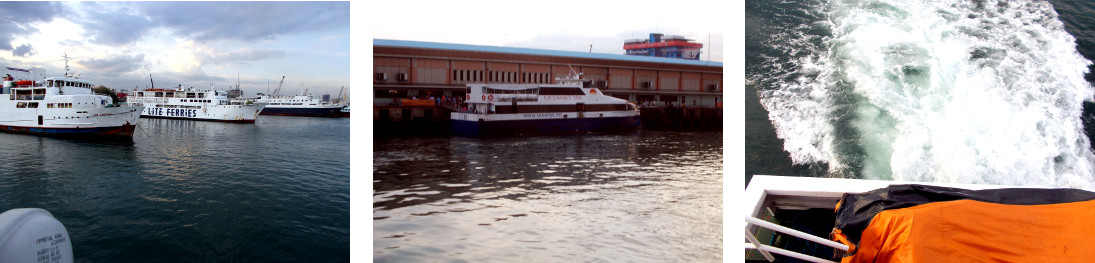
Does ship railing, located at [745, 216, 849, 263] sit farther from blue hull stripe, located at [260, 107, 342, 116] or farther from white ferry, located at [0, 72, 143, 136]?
blue hull stripe, located at [260, 107, 342, 116]

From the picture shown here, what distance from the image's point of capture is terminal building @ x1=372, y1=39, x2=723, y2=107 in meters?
6.59

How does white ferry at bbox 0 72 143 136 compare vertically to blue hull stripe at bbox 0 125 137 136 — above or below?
above

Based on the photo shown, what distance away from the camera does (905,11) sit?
3207 mm

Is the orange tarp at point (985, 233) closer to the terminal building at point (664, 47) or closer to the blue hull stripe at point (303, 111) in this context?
the terminal building at point (664, 47)

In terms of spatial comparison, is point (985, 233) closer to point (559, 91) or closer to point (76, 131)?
point (559, 91)

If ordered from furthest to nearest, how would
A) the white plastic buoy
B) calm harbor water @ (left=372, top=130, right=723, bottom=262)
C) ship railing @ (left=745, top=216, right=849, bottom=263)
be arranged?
calm harbor water @ (left=372, top=130, right=723, bottom=262)
the white plastic buoy
ship railing @ (left=745, top=216, right=849, bottom=263)

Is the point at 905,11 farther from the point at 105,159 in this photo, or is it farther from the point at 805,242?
the point at 105,159

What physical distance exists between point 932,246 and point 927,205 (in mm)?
125

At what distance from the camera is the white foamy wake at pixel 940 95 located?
2.92 meters

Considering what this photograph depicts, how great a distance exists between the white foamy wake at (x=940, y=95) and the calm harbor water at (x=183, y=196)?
3.43 m

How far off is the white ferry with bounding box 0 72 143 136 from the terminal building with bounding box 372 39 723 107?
3945 millimetres

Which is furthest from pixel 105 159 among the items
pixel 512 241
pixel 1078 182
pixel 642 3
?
pixel 1078 182

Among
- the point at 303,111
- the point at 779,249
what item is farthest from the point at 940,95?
the point at 303,111

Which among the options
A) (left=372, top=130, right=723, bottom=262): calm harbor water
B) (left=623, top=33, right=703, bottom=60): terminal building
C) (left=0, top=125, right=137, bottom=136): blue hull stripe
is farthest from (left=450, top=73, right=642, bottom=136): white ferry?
(left=0, top=125, right=137, bottom=136): blue hull stripe
